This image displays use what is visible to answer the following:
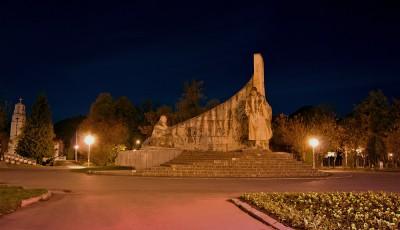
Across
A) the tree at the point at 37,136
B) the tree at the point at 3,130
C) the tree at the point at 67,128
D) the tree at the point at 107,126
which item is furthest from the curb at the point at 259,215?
the tree at the point at 67,128

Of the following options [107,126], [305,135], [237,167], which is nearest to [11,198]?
[237,167]

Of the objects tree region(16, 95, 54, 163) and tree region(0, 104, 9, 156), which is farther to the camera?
tree region(0, 104, 9, 156)

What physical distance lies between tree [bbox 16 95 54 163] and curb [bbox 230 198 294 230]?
41606 millimetres

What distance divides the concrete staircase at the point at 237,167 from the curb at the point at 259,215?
1328 centimetres

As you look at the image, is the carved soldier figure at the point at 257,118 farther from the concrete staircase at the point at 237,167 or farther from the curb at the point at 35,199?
the curb at the point at 35,199

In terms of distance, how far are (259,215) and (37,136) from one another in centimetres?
4445

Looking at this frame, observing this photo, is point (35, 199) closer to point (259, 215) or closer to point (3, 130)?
point (259, 215)

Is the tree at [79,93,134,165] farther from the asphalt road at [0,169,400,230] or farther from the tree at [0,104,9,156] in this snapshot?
the asphalt road at [0,169,400,230]

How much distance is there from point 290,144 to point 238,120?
19.8m

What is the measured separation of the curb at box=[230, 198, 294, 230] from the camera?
28.0 ft

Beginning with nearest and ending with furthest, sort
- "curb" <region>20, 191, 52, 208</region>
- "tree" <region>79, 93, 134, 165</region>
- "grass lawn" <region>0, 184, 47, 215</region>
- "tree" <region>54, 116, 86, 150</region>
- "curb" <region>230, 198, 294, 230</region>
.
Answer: "curb" <region>230, 198, 294, 230</region> → "grass lawn" <region>0, 184, 47, 215</region> → "curb" <region>20, 191, 52, 208</region> → "tree" <region>79, 93, 134, 165</region> → "tree" <region>54, 116, 86, 150</region>

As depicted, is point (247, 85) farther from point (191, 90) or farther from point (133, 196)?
point (191, 90)

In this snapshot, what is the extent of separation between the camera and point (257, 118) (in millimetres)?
30266

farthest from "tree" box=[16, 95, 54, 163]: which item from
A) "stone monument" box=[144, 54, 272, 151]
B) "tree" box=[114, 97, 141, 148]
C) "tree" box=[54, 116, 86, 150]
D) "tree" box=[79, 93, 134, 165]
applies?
"tree" box=[54, 116, 86, 150]
